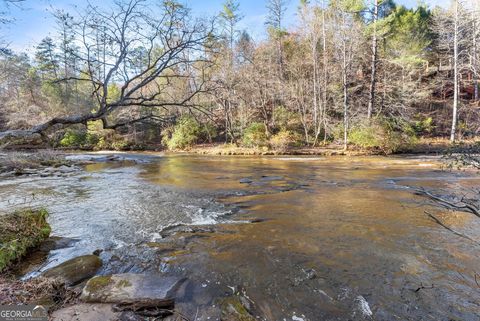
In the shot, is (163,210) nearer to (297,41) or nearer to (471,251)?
(471,251)

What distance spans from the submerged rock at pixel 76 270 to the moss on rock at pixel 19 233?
70cm

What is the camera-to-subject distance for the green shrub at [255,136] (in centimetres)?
2300

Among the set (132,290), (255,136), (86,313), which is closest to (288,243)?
(132,290)

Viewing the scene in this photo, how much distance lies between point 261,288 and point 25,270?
3.58 m

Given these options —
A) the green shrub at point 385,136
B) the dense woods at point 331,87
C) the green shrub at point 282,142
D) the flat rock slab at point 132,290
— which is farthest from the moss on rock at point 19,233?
the green shrub at point 385,136

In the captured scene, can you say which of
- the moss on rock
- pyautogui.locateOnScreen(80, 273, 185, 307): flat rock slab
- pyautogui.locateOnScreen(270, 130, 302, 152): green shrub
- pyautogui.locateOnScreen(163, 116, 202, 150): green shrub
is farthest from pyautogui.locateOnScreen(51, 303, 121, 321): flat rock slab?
pyautogui.locateOnScreen(163, 116, 202, 150): green shrub

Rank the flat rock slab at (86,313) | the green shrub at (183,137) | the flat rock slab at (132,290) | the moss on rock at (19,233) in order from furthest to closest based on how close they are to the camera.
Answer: the green shrub at (183,137), the moss on rock at (19,233), the flat rock slab at (132,290), the flat rock slab at (86,313)

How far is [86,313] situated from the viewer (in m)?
3.03

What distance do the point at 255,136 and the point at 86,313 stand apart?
21.0 metres

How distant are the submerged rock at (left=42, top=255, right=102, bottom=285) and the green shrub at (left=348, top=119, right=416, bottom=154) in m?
19.7

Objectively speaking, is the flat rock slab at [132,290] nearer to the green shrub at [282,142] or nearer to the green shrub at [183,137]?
Answer: the green shrub at [282,142]

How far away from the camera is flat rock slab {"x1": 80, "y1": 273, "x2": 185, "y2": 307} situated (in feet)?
10.9

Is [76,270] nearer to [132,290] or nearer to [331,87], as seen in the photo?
[132,290]

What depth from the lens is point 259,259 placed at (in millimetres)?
4703
